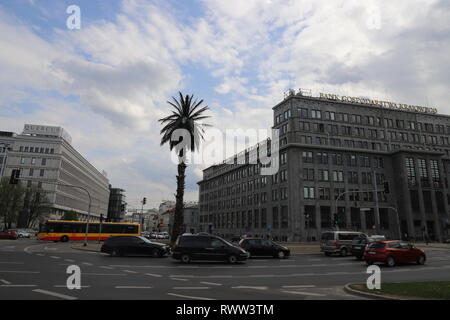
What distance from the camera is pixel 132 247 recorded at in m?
23.0

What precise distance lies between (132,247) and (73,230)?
→ 23.9 metres

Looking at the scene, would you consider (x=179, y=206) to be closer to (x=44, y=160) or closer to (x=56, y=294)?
(x=56, y=294)

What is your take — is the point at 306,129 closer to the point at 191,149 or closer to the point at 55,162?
the point at 191,149

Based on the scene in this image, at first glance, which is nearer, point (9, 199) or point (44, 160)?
point (9, 199)

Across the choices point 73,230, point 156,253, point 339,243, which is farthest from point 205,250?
point 73,230

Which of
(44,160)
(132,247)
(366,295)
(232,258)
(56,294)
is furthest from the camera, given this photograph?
(44,160)

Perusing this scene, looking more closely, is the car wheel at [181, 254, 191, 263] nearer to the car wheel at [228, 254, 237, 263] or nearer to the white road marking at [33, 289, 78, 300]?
the car wheel at [228, 254, 237, 263]

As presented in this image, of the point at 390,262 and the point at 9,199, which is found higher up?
the point at 9,199

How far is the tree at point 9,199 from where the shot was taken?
187 ft

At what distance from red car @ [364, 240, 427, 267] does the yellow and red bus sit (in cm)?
3187

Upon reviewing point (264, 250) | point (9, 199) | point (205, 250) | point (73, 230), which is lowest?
point (264, 250)

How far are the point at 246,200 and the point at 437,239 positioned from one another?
4138cm
